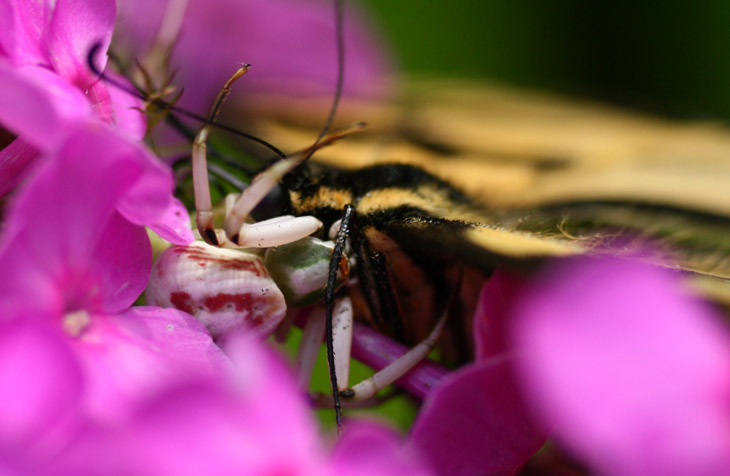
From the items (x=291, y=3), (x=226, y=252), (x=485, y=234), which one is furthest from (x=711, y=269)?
(x=291, y=3)

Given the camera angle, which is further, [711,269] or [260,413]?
[711,269]

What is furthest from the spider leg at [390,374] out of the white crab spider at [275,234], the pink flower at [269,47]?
the pink flower at [269,47]

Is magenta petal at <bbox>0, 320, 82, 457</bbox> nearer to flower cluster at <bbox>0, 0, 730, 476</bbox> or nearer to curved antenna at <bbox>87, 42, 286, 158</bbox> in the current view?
flower cluster at <bbox>0, 0, 730, 476</bbox>

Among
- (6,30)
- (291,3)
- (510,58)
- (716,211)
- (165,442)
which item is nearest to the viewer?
(165,442)

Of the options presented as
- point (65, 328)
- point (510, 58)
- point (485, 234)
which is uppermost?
point (510, 58)

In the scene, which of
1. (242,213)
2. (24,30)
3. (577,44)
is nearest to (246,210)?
(242,213)

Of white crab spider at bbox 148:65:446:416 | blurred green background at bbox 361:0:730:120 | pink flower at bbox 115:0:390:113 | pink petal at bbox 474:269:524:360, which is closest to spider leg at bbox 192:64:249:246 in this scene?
white crab spider at bbox 148:65:446:416

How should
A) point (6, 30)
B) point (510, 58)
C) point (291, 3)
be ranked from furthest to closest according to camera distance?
1. point (510, 58)
2. point (291, 3)
3. point (6, 30)

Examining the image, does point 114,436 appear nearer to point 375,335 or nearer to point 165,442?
point 165,442
